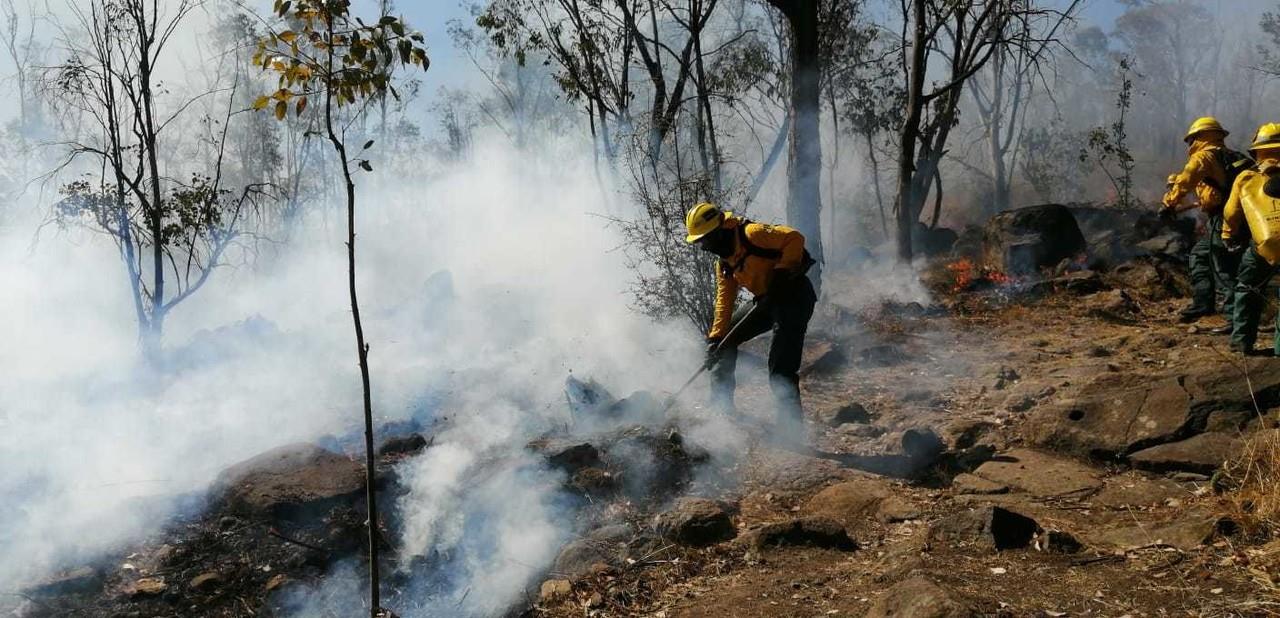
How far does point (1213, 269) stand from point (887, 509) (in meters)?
4.29

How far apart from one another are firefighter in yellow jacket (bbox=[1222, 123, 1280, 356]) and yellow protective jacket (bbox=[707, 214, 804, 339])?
247 cm

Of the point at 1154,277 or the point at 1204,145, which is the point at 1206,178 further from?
the point at 1154,277

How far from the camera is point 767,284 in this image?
218 inches

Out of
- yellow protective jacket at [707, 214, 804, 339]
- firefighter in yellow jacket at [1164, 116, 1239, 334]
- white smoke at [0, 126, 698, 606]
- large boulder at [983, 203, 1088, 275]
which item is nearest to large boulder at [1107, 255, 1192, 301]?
large boulder at [983, 203, 1088, 275]

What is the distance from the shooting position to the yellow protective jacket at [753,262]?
17.4ft

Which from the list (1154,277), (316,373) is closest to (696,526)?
(316,373)

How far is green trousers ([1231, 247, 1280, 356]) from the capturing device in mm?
5316

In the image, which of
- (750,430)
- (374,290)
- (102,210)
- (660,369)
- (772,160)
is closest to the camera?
(750,430)

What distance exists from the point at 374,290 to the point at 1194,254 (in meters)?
14.2

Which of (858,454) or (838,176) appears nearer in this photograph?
(858,454)

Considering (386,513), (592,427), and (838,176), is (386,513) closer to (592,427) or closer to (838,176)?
(592,427)

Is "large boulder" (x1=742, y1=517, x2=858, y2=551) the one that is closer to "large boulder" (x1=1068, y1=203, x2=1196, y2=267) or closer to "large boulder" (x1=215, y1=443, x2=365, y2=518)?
"large boulder" (x1=215, y1=443, x2=365, y2=518)

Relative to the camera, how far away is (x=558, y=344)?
9281 millimetres

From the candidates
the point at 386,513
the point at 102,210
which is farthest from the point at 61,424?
the point at 102,210
